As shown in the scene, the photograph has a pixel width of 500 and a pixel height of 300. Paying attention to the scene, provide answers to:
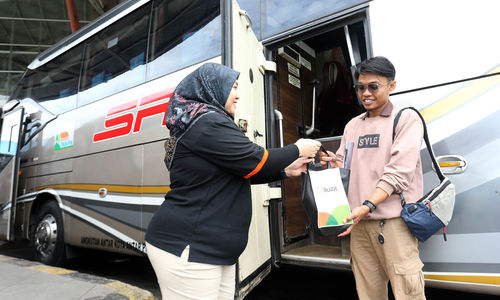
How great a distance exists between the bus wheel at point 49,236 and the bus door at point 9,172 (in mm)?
342

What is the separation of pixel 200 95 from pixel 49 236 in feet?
11.9

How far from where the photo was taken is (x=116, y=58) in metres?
3.44

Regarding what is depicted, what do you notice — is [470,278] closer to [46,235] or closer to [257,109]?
[257,109]

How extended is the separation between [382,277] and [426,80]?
118cm

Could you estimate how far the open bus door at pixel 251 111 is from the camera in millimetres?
1975

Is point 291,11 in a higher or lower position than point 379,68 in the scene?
higher

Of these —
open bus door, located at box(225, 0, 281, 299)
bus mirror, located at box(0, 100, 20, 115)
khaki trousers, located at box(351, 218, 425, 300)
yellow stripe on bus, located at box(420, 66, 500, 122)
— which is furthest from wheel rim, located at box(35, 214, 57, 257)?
yellow stripe on bus, located at box(420, 66, 500, 122)

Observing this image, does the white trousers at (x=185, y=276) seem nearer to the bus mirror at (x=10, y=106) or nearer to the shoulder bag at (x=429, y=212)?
the shoulder bag at (x=429, y=212)

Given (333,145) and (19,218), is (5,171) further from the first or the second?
(333,145)

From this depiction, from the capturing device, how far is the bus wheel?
12.1ft

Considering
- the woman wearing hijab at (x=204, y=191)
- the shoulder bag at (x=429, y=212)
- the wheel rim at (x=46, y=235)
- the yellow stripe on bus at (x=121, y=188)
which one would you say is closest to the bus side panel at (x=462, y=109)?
the shoulder bag at (x=429, y=212)

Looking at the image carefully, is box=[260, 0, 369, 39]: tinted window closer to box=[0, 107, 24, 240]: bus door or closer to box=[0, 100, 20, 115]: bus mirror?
box=[0, 107, 24, 240]: bus door

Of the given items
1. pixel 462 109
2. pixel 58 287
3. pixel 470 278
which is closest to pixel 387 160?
pixel 462 109

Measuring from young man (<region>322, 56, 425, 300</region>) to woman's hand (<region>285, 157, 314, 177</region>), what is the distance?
194 millimetres
